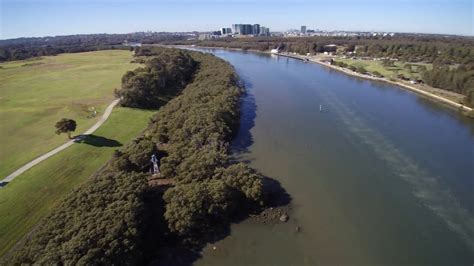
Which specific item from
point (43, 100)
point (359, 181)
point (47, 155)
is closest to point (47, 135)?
point (47, 155)

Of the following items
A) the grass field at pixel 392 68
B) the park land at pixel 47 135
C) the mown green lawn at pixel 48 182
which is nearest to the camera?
the mown green lawn at pixel 48 182

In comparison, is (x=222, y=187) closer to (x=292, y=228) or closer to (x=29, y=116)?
(x=292, y=228)

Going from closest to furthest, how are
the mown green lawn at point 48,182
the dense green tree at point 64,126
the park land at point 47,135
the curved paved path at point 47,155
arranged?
the mown green lawn at point 48,182 < the park land at point 47,135 < the curved paved path at point 47,155 < the dense green tree at point 64,126

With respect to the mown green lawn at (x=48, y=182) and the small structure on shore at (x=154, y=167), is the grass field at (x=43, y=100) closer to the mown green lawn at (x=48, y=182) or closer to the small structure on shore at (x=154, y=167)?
the mown green lawn at (x=48, y=182)

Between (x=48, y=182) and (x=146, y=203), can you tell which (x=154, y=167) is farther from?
(x=48, y=182)

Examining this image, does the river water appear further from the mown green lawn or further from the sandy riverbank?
the mown green lawn

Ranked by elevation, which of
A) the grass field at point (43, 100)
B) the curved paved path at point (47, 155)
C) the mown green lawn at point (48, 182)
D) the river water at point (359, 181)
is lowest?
the river water at point (359, 181)

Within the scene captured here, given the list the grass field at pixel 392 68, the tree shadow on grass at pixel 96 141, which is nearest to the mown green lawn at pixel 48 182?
the tree shadow on grass at pixel 96 141
